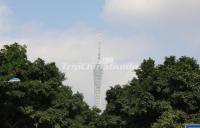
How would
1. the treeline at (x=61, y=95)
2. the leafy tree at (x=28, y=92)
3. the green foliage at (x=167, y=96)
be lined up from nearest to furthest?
the leafy tree at (x=28, y=92), the treeline at (x=61, y=95), the green foliage at (x=167, y=96)

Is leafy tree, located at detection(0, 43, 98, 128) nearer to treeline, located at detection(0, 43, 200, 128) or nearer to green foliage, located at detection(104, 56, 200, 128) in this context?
treeline, located at detection(0, 43, 200, 128)

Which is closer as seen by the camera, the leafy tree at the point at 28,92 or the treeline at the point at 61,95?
the leafy tree at the point at 28,92

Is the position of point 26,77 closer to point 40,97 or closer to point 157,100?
point 40,97

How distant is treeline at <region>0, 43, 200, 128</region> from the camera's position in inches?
1937

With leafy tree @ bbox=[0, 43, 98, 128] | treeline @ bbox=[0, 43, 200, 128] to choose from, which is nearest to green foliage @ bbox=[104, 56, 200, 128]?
treeline @ bbox=[0, 43, 200, 128]

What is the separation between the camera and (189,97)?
5122 cm

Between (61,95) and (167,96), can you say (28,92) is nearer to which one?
(61,95)

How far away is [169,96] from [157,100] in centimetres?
142

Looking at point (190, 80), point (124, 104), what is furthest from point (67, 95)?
point (190, 80)

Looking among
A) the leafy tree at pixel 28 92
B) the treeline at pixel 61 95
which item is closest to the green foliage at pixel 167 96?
the treeline at pixel 61 95

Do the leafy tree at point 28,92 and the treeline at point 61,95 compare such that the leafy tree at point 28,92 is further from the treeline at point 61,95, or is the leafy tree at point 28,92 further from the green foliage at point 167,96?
the green foliage at point 167,96

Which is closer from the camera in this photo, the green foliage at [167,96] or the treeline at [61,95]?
the treeline at [61,95]

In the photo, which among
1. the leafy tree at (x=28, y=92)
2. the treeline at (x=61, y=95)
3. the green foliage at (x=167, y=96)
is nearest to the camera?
the leafy tree at (x=28, y=92)

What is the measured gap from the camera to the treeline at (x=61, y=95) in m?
49.2
